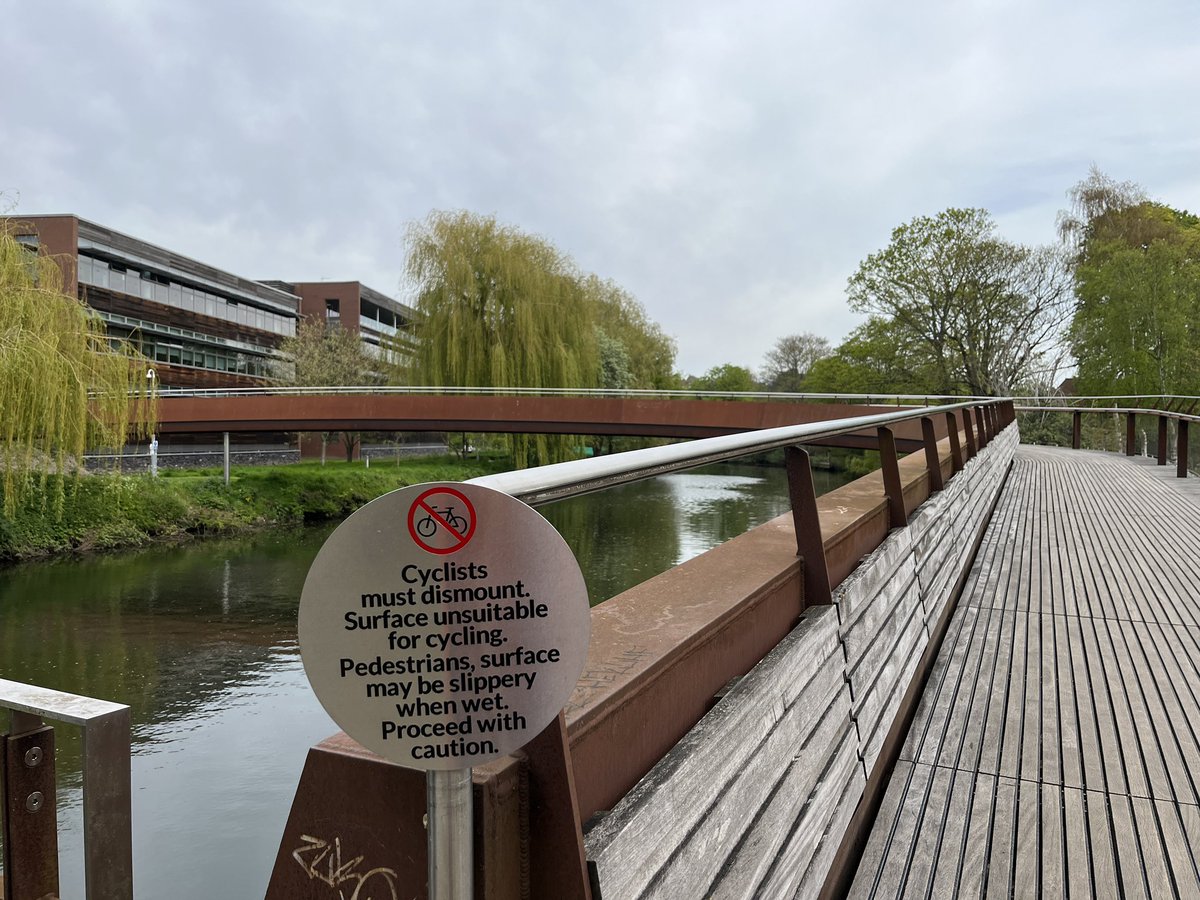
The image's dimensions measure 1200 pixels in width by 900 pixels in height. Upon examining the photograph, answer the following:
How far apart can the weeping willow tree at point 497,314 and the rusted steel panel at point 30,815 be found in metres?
27.8

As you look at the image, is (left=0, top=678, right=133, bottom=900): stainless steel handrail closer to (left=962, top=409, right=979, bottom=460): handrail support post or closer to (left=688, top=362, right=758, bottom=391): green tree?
(left=962, top=409, right=979, bottom=460): handrail support post

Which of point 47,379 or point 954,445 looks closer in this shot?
point 954,445

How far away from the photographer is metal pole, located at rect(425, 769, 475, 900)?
3.24 feet

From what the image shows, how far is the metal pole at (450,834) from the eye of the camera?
99cm

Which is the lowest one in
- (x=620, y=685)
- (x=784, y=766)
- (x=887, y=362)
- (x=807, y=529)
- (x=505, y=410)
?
(x=784, y=766)

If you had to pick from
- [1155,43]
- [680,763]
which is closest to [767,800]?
[680,763]

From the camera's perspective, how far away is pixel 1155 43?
37.4 feet

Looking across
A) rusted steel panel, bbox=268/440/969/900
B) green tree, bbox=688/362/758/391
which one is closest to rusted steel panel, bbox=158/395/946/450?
rusted steel panel, bbox=268/440/969/900

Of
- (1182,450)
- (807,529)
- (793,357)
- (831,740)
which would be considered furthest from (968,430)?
(793,357)

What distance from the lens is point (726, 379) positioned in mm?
94125

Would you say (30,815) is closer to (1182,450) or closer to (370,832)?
(370,832)

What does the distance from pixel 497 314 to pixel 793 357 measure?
49.0 m

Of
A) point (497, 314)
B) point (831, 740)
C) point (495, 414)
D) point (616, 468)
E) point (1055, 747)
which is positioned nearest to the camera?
point (616, 468)

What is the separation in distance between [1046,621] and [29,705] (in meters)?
5.56
